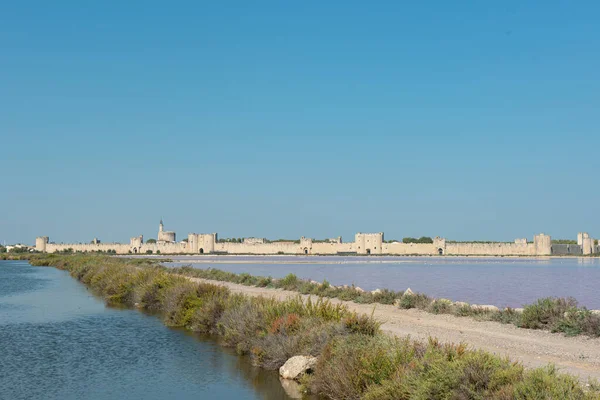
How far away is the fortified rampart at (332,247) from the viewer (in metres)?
91.7

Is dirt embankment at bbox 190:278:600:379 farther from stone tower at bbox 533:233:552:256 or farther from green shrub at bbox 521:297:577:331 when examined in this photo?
stone tower at bbox 533:233:552:256

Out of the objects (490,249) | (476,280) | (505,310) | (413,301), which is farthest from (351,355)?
(490,249)

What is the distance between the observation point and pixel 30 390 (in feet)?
25.8

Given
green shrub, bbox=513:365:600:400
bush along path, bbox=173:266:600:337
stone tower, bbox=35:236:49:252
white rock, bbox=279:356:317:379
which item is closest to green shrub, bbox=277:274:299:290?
bush along path, bbox=173:266:600:337

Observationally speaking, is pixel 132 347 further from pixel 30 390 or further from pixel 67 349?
pixel 30 390

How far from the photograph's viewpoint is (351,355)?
695 cm

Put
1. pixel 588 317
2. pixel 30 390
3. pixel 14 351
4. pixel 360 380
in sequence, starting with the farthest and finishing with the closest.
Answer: pixel 14 351, pixel 588 317, pixel 30 390, pixel 360 380

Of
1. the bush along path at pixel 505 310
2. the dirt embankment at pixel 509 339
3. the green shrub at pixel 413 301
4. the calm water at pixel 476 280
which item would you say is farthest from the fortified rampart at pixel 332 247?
the dirt embankment at pixel 509 339

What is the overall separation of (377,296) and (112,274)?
556 inches

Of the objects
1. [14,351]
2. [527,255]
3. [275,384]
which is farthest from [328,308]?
[527,255]

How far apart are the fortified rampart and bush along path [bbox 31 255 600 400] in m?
79.8

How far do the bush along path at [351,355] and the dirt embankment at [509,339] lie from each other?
0.95 meters

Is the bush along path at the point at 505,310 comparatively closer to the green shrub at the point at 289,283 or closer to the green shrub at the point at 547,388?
the green shrub at the point at 289,283

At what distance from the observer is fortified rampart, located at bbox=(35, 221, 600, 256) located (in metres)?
91.7
